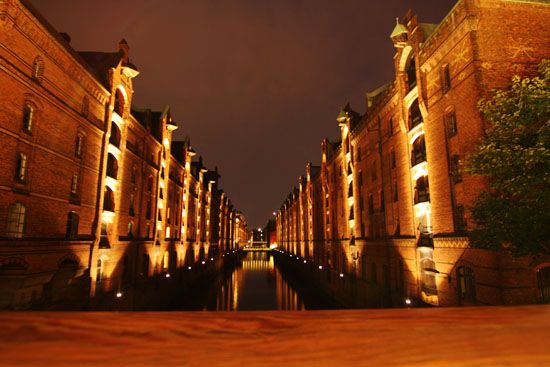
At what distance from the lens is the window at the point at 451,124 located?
14.7 metres

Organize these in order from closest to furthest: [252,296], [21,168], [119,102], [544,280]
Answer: [544,280]
[21,168]
[119,102]
[252,296]

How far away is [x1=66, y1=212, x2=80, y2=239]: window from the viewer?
57.7ft

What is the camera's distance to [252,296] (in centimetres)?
4144

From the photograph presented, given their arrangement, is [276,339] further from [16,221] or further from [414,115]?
[414,115]

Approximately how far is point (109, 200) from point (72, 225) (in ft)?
16.6

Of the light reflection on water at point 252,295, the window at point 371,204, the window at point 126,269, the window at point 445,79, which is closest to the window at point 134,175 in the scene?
the window at point 126,269

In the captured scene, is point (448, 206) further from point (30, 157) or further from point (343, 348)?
point (30, 157)

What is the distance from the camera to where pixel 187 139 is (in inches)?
1757

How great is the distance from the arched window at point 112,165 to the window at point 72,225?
5152 millimetres

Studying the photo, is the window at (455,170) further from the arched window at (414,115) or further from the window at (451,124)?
the arched window at (414,115)

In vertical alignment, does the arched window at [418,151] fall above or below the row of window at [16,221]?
above

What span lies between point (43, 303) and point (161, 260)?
16492mm

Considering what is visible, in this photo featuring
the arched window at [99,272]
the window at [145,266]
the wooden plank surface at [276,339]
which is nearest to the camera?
the wooden plank surface at [276,339]

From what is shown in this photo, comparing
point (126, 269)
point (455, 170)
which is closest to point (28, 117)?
point (126, 269)
